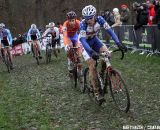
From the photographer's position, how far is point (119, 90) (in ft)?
30.2

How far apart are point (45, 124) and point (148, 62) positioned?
9.22 metres

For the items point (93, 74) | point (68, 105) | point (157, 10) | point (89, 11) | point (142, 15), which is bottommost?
point (68, 105)

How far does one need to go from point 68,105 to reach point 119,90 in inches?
94.3

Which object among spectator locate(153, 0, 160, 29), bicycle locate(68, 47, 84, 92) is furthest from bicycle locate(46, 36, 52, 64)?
bicycle locate(68, 47, 84, 92)

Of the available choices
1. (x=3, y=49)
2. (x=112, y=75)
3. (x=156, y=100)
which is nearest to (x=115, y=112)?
(x=112, y=75)

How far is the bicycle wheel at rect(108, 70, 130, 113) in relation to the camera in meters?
8.98

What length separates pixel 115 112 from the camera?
9578 mm

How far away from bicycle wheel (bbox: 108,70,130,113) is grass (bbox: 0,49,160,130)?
178mm

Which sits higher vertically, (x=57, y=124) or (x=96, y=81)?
(x=96, y=81)

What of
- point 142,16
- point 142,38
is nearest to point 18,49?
point 142,38

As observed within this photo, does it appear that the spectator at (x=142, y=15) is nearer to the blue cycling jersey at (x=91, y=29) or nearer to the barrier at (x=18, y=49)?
the blue cycling jersey at (x=91, y=29)

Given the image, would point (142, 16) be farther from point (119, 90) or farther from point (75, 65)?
point (119, 90)

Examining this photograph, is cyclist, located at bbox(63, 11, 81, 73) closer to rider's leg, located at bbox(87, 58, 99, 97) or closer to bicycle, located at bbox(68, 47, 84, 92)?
bicycle, located at bbox(68, 47, 84, 92)

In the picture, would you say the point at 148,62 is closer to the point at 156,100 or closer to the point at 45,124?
the point at 156,100
